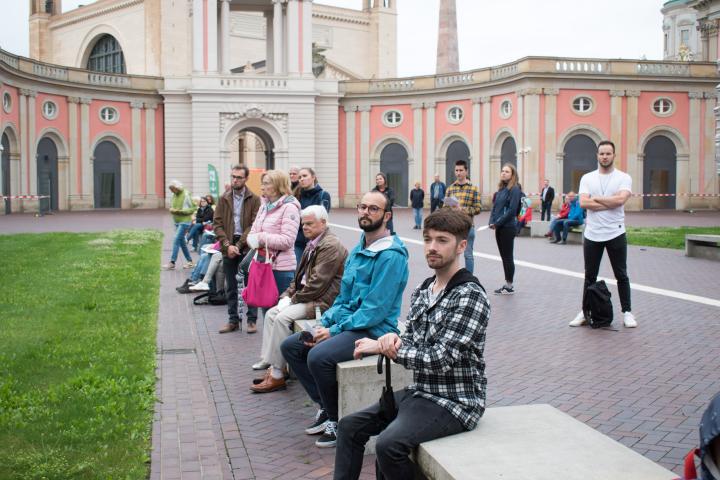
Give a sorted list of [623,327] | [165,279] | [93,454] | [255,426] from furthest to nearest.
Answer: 1. [165,279]
2. [623,327]
3. [255,426]
4. [93,454]

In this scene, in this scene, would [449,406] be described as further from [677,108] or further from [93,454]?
[677,108]

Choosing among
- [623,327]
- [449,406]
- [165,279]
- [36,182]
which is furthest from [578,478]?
[36,182]

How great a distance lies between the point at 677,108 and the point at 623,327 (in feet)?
123

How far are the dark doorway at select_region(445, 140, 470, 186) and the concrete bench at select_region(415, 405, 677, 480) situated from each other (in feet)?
145

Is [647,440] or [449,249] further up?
[449,249]

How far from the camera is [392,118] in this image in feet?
166

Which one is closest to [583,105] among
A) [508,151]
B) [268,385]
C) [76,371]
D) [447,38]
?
[508,151]

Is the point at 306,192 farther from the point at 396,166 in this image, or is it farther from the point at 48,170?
the point at 396,166

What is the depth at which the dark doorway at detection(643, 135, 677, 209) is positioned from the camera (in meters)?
44.8

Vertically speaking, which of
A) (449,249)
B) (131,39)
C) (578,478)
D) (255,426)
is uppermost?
(131,39)

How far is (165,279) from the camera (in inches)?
626

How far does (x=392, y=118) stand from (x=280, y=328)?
4390 centimetres

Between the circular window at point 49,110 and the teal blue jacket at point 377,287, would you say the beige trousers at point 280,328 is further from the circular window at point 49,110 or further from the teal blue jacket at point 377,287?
the circular window at point 49,110

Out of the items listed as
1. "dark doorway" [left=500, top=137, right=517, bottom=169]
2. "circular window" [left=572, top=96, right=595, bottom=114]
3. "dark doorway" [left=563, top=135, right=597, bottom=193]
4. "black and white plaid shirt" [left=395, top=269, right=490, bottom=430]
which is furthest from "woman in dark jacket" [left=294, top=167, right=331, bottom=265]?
"dark doorway" [left=500, top=137, right=517, bottom=169]
